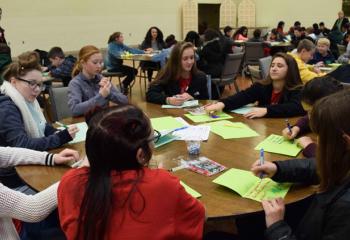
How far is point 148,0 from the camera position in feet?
37.9

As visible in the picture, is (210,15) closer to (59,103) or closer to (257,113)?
(59,103)

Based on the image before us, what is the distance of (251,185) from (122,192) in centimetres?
69

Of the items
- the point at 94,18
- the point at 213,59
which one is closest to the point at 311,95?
the point at 213,59

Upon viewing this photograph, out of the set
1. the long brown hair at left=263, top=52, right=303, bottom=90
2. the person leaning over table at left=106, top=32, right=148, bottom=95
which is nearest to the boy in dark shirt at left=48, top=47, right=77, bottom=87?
the person leaning over table at left=106, top=32, right=148, bottom=95

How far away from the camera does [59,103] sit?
303 cm

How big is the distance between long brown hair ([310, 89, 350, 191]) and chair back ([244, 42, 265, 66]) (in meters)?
6.71

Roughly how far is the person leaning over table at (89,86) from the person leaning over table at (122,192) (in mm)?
1674

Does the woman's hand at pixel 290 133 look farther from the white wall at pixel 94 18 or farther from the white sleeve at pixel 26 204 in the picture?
the white wall at pixel 94 18

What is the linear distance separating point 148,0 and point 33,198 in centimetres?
1088

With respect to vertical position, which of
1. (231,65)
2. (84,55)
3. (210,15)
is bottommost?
(231,65)

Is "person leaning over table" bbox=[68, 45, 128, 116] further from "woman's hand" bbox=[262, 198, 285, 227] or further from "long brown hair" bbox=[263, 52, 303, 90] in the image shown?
"woman's hand" bbox=[262, 198, 285, 227]

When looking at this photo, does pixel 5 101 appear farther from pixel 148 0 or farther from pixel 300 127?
pixel 148 0

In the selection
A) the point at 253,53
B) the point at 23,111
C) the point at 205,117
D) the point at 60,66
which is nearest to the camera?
the point at 23,111

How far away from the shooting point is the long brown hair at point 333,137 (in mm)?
1179
